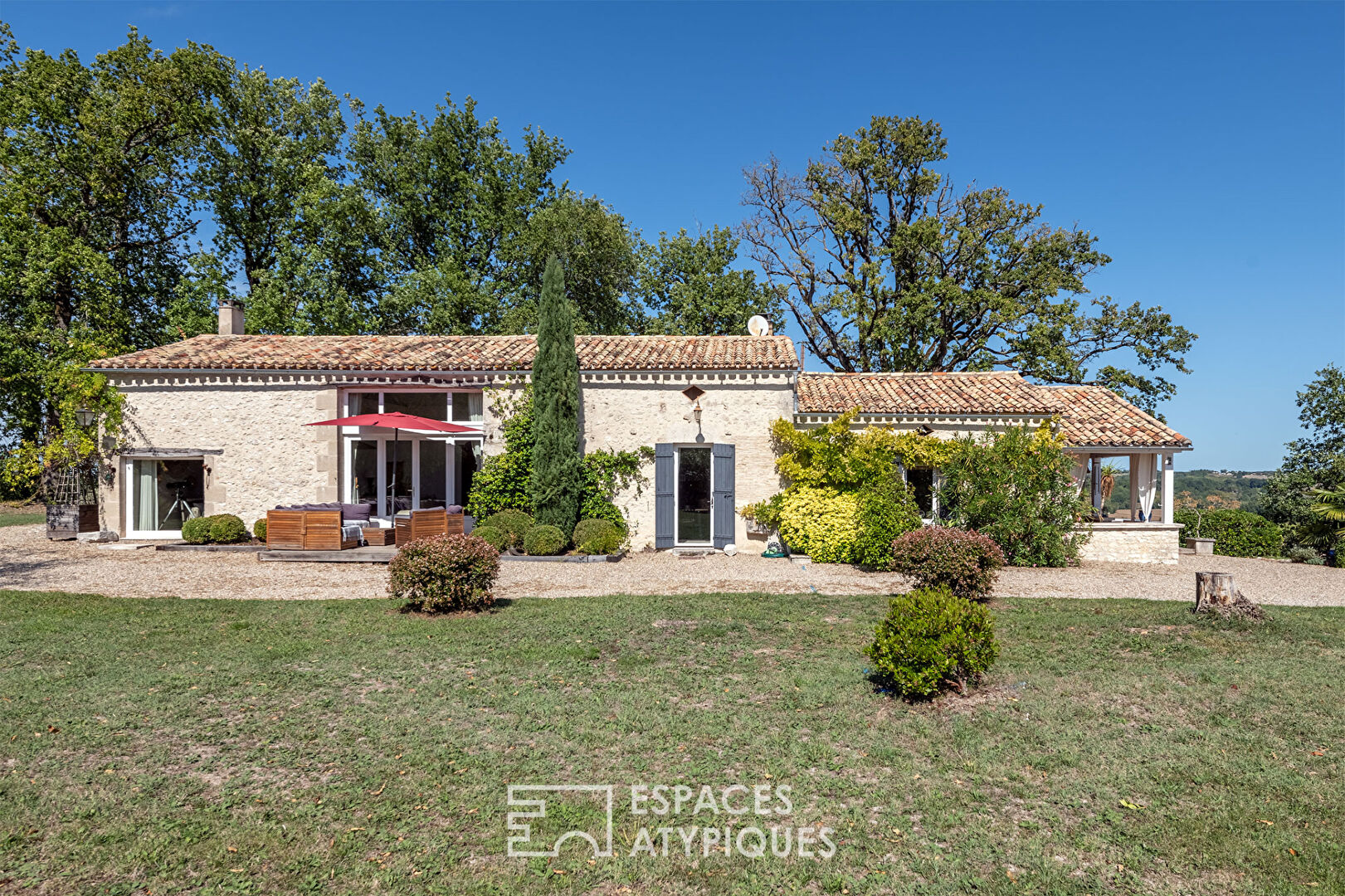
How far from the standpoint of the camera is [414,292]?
26.9m

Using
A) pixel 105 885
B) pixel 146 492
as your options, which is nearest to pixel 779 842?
pixel 105 885

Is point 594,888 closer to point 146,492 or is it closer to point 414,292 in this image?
point 146,492

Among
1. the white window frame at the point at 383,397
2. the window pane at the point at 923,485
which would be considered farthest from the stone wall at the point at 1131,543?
the white window frame at the point at 383,397

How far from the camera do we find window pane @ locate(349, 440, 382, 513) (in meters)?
16.3

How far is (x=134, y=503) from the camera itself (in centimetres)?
1620

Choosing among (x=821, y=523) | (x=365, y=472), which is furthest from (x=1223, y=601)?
(x=365, y=472)

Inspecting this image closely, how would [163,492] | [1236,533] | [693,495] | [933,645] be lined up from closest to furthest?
[933,645]
[693,495]
[163,492]
[1236,533]

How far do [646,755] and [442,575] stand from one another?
5.07 meters

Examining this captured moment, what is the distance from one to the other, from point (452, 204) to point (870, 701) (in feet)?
96.3

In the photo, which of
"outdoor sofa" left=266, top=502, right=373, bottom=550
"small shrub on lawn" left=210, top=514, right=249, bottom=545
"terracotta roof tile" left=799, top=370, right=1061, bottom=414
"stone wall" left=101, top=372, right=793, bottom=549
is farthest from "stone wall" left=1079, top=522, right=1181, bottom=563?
"small shrub on lawn" left=210, top=514, right=249, bottom=545

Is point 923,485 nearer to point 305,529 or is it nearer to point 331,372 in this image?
point 305,529

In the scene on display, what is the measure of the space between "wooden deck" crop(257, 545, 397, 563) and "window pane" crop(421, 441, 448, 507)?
2682 millimetres

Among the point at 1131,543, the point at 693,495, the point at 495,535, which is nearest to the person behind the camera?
the point at 495,535

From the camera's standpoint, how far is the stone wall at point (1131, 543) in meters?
14.9
